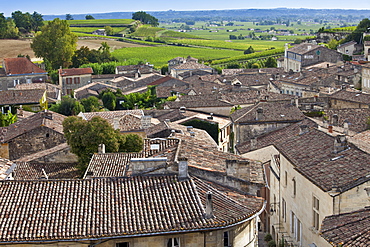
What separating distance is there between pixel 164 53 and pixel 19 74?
59.6 m

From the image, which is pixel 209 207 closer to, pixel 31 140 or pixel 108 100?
pixel 31 140

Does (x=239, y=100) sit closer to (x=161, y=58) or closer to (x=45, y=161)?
(x=45, y=161)

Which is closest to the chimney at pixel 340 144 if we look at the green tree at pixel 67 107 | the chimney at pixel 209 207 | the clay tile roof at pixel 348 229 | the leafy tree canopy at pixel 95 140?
the clay tile roof at pixel 348 229

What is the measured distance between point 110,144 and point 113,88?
61.0 metres

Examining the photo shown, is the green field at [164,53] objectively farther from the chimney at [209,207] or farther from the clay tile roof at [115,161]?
the chimney at [209,207]

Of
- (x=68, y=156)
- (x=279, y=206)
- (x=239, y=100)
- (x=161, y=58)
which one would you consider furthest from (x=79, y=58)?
(x=279, y=206)

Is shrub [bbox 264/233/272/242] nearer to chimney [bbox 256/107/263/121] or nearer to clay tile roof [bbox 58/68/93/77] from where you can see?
chimney [bbox 256/107/263/121]

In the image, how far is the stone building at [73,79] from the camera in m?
110

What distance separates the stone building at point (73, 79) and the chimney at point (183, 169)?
3516 inches

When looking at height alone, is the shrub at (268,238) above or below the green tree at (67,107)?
above

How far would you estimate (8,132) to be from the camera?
52031mm

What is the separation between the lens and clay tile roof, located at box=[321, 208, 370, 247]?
58.2 feet

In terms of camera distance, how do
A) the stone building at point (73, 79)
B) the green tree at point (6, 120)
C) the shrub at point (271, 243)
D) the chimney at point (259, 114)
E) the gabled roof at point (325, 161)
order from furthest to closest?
the stone building at point (73, 79) < the green tree at point (6, 120) < the chimney at point (259, 114) < the shrub at point (271, 243) < the gabled roof at point (325, 161)

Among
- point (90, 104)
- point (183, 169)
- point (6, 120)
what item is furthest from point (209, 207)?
point (90, 104)
